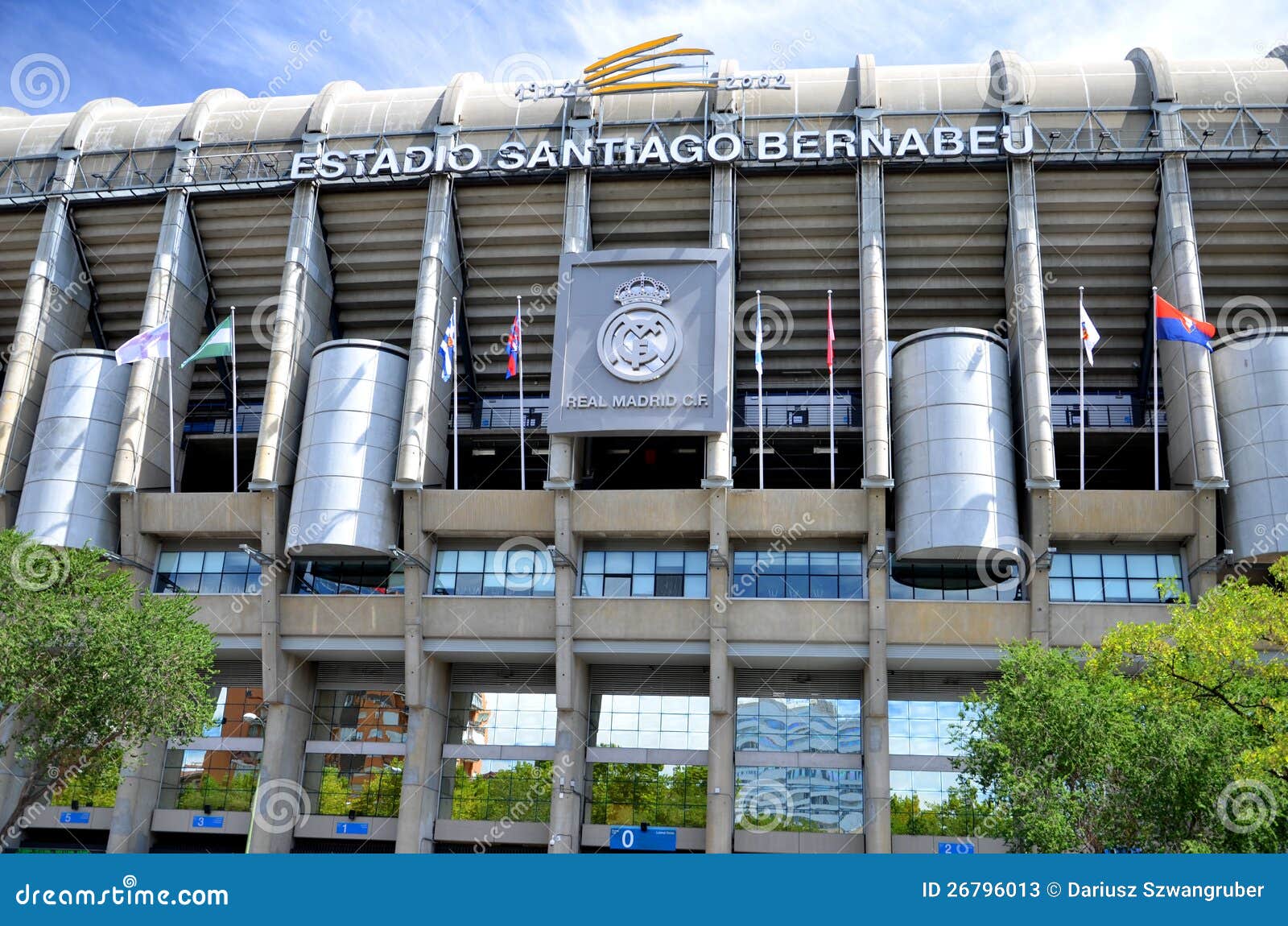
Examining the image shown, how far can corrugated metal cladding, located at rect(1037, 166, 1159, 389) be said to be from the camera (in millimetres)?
45250

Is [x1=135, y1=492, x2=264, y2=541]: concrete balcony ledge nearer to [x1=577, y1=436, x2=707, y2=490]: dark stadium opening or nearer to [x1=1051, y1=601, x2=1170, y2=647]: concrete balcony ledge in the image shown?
[x1=577, y1=436, x2=707, y2=490]: dark stadium opening

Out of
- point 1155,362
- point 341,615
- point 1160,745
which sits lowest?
point 1160,745

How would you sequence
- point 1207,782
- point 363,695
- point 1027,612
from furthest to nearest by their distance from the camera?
point 363,695 < point 1027,612 < point 1207,782

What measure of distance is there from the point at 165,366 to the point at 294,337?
6.09m

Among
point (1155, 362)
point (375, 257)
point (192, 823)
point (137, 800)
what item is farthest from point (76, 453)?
point (1155, 362)

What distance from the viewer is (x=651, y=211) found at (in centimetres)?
4812

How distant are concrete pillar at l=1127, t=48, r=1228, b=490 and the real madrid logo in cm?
1980

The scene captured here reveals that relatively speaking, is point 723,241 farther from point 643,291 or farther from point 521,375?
point 521,375

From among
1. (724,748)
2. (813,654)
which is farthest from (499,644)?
(813,654)

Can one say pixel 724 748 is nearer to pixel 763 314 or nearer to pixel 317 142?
pixel 763 314
